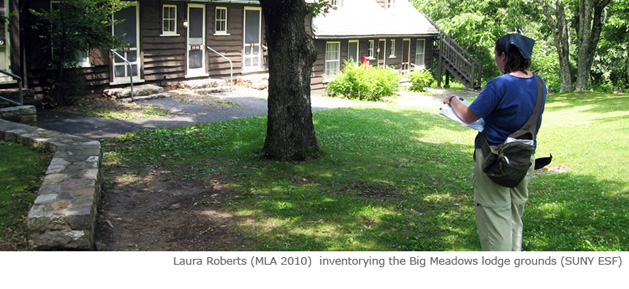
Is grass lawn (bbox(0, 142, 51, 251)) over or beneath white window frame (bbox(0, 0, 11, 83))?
beneath

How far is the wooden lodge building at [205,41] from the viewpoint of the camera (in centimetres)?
1422

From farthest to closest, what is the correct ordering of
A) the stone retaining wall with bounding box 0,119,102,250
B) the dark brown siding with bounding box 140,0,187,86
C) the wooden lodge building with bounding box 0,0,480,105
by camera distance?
1. the dark brown siding with bounding box 140,0,187,86
2. the wooden lodge building with bounding box 0,0,480,105
3. the stone retaining wall with bounding box 0,119,102,250

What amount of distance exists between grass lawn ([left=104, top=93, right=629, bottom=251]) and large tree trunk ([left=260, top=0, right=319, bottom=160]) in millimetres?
452

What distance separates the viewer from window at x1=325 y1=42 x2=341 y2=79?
25562mm

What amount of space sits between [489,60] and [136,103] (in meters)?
29.2

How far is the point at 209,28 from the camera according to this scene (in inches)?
798

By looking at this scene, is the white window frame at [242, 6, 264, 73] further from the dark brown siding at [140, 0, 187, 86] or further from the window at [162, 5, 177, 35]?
the window at [162, 5, 177, 35]

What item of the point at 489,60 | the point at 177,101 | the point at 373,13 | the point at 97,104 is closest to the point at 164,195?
the point at 97,104

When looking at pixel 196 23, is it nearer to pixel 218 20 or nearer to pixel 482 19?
pixel 218 20

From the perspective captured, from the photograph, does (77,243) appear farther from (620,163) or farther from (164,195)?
(620,163)

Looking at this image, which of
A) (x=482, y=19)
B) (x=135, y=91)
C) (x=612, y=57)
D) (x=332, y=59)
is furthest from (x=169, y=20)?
(x=612, y=57)

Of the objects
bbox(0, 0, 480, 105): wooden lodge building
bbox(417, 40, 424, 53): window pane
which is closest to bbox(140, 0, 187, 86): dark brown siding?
bbox(0, 0, 480, 105): wooden lodge building

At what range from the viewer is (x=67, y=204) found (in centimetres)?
545

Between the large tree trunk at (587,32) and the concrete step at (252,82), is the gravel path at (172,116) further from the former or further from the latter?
the large tree trunk at (587,32)
